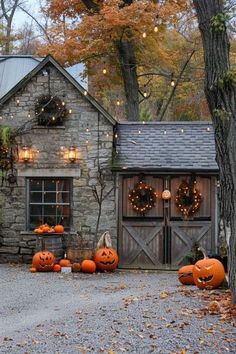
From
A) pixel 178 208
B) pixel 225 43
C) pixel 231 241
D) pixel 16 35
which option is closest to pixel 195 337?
pixel 231 241

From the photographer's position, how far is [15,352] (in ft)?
18.7

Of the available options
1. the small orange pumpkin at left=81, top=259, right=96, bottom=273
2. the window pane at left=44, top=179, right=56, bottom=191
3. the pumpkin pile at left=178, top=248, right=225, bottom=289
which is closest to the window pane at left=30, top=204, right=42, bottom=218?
the window pane at left=44, top=179, right=56, bottom=191

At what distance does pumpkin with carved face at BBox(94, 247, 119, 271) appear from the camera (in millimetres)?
13062

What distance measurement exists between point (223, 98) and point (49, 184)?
758 cm

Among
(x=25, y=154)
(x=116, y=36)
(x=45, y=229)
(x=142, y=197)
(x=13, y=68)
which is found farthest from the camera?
(x=13, y=68)

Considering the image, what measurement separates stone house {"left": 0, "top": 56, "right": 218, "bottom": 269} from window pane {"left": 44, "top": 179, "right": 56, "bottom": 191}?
0.02m

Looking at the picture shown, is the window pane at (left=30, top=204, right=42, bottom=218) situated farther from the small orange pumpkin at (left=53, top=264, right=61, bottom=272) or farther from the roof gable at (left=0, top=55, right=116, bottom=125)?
the roof gable at (left=0, top=55, right=116, bottom=125)

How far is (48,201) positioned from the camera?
14266mm

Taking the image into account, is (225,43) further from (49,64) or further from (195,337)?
(49,64)

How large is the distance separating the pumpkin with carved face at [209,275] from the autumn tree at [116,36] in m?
9.94

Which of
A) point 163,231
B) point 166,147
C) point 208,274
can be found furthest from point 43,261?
point 208,274

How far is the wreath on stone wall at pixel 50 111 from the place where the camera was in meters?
14.2

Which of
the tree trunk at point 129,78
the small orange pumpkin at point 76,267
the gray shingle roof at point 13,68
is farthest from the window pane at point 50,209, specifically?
the gray shingle roof at point 13,68

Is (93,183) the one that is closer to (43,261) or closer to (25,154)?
(25,154)
